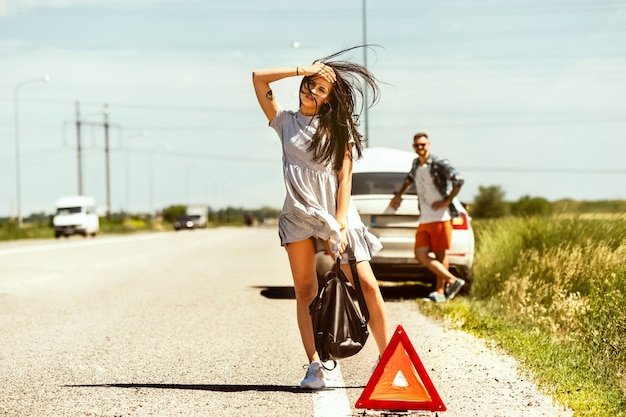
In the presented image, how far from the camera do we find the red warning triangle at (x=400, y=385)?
482cm

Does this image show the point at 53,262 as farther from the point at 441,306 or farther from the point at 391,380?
the point at 391,380

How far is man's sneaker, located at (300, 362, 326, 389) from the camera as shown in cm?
567

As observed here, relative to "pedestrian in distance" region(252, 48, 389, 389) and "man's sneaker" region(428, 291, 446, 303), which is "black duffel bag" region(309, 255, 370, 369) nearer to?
"pedestrian in distance" region(252, 48, 389, 389)

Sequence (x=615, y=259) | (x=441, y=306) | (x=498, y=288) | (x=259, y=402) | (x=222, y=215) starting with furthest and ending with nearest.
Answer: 1. (x=222, y=215)
2. (x=498, y=288)
3. (x=441, y=306)
4. (x=615, y=259)
5. (x=259, y=402)

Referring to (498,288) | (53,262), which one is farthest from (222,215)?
(498,288)

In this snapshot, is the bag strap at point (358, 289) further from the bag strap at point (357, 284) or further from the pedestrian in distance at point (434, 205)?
the pedestrian in distance at point (434, 205)

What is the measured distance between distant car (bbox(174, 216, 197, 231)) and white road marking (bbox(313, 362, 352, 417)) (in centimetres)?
8183

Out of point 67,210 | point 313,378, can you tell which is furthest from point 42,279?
point 67,210

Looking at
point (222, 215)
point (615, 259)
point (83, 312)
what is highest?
point (615, 259)

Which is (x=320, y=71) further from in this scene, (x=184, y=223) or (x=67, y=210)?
(x=184, y=223)

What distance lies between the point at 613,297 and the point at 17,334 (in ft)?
16.9

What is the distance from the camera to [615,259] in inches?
371

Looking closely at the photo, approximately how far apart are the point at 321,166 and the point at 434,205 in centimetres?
517

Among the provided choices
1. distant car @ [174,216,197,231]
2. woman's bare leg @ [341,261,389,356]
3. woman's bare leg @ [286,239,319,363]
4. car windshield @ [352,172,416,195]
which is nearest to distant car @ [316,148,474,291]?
car windshield @ [352,172,416,195]
